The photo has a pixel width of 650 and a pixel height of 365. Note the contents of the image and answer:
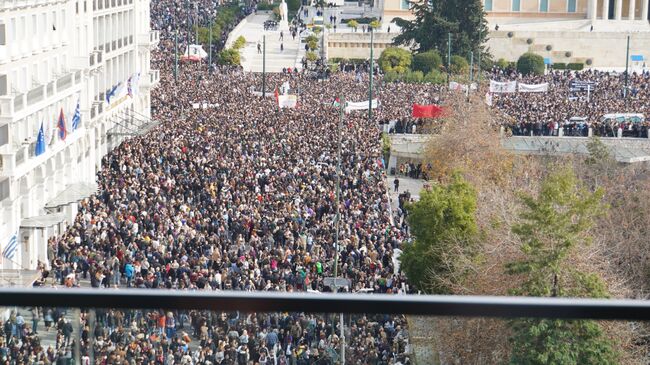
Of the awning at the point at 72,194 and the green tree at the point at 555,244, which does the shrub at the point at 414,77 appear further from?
the green tree at the point at 555,244

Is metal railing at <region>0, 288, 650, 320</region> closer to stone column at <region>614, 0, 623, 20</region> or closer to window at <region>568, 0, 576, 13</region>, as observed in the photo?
window at <region>568, 0, 576, 13</region>

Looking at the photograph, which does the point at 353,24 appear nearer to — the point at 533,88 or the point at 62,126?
the point at 533,88

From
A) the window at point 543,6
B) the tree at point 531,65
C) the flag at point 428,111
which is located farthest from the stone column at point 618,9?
the flag at point 428,111

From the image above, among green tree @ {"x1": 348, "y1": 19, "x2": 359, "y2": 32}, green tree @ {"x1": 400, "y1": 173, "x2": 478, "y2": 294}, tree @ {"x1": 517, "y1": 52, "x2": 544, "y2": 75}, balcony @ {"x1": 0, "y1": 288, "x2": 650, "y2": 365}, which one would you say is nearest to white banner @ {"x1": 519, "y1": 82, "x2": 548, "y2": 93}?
tree @ {"x1": 517, "y1": 52, "x2": 544, "y2": 75}

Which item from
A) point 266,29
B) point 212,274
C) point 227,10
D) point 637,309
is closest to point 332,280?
point 212,274

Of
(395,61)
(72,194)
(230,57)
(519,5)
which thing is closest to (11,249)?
(72,194)

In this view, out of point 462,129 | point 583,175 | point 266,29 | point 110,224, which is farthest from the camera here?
point 266,29

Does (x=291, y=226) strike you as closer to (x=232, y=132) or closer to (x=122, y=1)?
(x=232, y=132)
